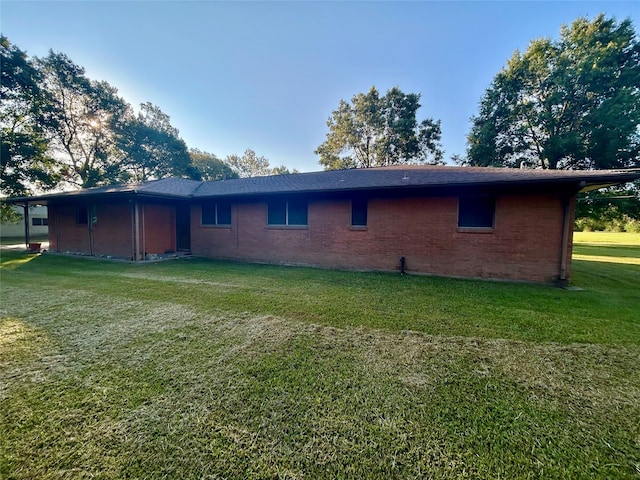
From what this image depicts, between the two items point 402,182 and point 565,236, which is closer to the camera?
point 565,236

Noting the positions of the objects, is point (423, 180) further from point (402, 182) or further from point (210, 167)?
point (210, 167)

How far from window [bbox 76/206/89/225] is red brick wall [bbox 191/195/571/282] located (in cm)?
735

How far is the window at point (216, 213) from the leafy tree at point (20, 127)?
54.8 feet

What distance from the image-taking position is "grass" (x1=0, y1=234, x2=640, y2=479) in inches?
67.4

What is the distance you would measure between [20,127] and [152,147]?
8.44m

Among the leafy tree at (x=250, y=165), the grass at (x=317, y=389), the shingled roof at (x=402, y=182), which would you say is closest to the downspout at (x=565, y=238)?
the shingled roof at (x=402, y=182)

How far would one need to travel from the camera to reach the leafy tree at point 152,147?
78.9 feet

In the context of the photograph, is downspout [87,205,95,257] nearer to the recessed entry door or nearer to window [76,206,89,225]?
window [76,206,89,225]

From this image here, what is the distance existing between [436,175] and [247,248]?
7466 millimetres

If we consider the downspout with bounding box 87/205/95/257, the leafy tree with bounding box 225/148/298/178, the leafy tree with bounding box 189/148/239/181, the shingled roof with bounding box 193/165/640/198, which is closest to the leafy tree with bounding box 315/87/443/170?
the shingled roof with bounding box 193/165/640/198

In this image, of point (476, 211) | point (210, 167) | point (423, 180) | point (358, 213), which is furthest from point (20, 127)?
point (476, 211)

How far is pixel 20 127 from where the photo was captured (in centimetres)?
1909

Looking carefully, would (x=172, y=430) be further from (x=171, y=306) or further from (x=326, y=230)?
(x=326, y=230)

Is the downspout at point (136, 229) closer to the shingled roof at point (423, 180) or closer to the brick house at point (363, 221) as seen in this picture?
the brick house at point (363, 221)
